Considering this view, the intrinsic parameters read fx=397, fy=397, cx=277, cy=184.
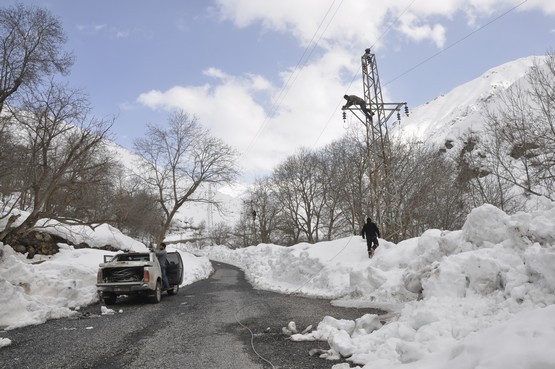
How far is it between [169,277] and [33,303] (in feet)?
19.3

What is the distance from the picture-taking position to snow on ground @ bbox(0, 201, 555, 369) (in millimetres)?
3625

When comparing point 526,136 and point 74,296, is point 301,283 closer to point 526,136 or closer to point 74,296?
point 74,296

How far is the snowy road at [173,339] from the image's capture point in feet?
19.5

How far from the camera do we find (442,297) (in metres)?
7.69

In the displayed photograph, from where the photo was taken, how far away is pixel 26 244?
20516 millimetres

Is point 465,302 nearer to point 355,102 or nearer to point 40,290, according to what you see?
point 40,290

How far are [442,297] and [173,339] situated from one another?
522 cm

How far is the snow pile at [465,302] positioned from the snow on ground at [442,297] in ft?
0.05

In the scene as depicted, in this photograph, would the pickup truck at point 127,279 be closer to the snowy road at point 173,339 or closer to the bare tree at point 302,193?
the snowy road at point 173,339

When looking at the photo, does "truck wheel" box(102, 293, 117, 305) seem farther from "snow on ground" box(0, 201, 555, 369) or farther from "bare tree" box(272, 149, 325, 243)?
"bare tree" box(272, 149, 325, 243)

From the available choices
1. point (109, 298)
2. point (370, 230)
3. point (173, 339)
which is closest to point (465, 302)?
point (173, 339)

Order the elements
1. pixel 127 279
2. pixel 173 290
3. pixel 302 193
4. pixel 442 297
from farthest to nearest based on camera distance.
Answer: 1. pixel 302 193
2. pixel 173 290
3. pixel 127 279
4. pixel 442 297

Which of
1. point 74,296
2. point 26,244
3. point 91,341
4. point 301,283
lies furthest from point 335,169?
point 91,341

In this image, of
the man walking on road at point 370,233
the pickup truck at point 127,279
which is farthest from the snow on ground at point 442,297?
the pickup truck at point 127,279
